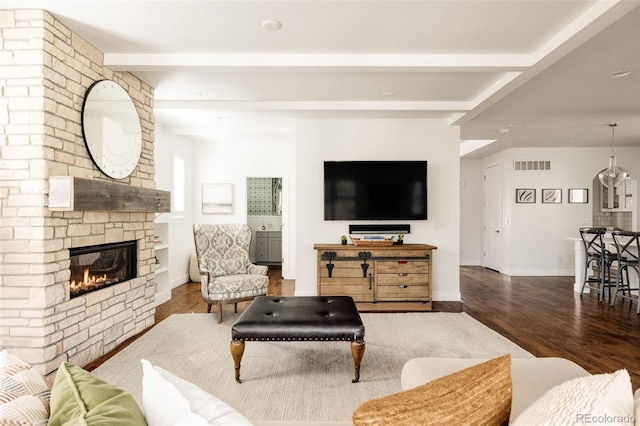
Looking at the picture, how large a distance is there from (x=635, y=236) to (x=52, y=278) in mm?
6216

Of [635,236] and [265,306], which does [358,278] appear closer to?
[265,306]

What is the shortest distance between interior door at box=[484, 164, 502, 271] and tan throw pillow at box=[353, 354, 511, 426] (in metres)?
7.61

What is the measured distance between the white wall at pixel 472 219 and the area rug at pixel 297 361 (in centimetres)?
474

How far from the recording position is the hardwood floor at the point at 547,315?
3.12 m

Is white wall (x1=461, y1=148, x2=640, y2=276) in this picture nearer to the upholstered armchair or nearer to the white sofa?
the upholstered armchair

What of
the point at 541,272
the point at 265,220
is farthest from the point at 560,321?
the point at 265,220

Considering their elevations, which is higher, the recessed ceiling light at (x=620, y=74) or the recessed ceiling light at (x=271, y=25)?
the recessed ceiling light at (x=271, y=25)

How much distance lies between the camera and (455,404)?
2.62 ft

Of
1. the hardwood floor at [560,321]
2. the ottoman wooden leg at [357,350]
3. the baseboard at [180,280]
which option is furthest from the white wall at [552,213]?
the baseboard at [180,280]

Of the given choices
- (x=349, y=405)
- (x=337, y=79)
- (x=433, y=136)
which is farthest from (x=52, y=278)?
(x=433, y=136)

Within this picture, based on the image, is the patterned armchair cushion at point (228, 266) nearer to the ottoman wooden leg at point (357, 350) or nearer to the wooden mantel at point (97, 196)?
the wooden mantel at point (97, 196)

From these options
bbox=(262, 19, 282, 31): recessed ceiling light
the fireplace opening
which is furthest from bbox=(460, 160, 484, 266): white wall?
the fireplace opening

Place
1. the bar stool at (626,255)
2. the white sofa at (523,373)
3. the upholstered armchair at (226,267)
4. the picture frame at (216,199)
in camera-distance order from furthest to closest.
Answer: the picture frame at (216,199) < the bar stool at (626,255) < the upholstered armchair at (226,267) < the white sofa at (523,373)

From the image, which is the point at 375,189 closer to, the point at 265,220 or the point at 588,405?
the point at 265,220
